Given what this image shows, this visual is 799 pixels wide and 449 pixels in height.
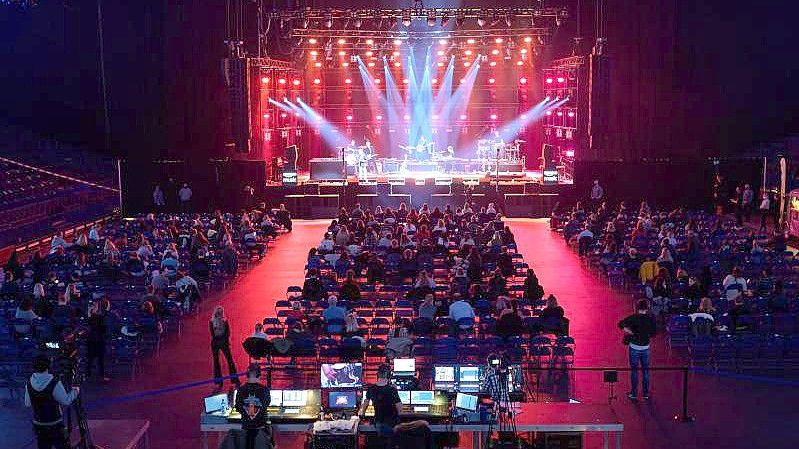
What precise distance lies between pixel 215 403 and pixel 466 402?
8.06 feet

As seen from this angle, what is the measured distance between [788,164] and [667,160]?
3.92 meters

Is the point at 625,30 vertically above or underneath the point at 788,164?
above

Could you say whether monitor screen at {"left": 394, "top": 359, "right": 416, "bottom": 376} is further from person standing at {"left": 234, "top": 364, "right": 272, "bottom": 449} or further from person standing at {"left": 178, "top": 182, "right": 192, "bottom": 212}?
person standing at {"left": 178, "top": 182, "right": 192, "bottom": 212}

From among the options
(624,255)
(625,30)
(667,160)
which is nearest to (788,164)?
(667,160)

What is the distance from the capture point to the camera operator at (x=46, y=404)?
9.38 m

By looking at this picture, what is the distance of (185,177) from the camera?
109 feet

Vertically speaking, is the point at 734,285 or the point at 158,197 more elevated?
the point at 158,197

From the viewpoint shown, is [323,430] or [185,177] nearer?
[323,430]

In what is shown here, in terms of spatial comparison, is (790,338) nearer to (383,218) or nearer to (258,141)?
(383,218)

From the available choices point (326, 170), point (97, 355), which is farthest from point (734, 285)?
point (326, 170)

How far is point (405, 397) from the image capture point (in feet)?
34.8

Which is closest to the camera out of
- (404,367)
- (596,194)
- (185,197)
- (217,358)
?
(404,367)

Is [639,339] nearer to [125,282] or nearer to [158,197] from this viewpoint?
[125,282]

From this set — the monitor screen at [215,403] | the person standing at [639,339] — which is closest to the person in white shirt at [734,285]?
the person standing at [639,339]
